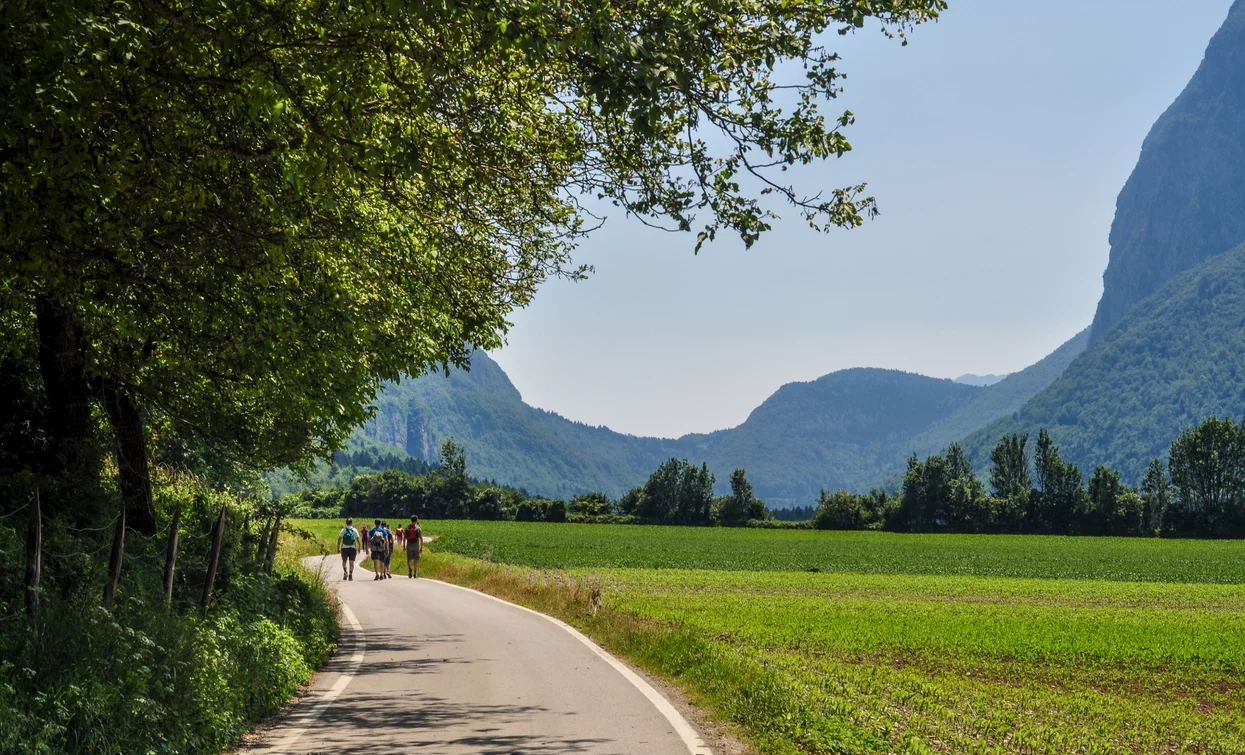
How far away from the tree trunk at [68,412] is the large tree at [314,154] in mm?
34

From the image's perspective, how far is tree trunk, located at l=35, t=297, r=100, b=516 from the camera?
12.5 meters

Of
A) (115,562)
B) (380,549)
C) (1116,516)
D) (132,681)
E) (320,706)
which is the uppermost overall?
(115,562)

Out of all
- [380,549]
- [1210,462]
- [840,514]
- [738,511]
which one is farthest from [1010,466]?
[380,549]

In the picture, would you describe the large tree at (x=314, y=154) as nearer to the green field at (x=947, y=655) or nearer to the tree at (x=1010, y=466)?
the green field at (x=947, y=655)

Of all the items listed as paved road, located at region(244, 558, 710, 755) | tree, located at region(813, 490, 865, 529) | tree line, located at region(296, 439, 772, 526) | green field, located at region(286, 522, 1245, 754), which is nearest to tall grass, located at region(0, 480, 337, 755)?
paved road, located at region(244, 558, 710, 755)

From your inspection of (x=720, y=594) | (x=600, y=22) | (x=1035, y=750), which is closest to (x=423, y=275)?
(x=600, y=22)

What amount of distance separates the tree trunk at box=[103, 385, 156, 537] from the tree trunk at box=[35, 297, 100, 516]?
3.55 feet

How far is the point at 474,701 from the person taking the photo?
11.4m

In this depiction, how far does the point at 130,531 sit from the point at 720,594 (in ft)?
75.7

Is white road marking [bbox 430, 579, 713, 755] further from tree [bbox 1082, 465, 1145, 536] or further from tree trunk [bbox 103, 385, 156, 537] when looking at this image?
tree [bbox 1082, 465, 1145, 536]

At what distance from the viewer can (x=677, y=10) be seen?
738 centimetres

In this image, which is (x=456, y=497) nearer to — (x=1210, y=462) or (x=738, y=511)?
(x=738, y=511)

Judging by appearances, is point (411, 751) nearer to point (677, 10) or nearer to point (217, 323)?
point (217, 323)

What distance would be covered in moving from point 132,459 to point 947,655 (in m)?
13.6
